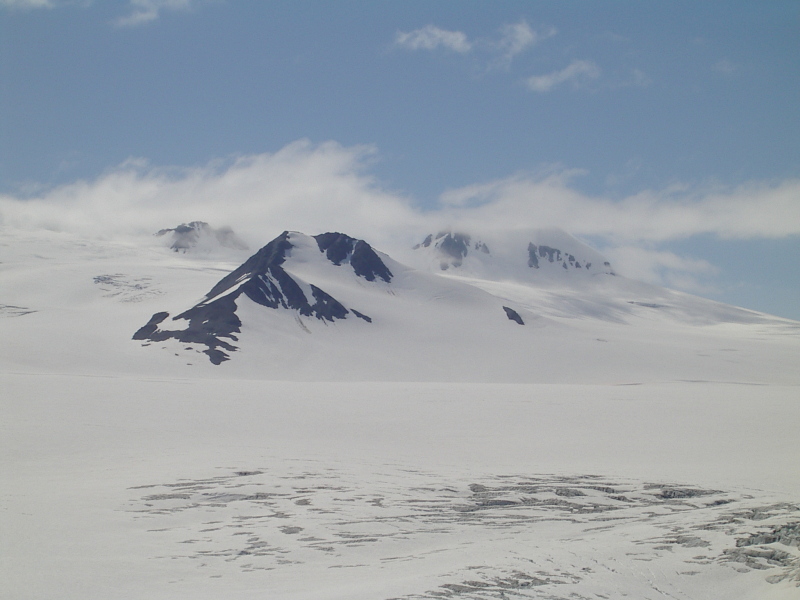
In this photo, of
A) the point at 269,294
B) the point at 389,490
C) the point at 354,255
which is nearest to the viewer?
the point at 389,490

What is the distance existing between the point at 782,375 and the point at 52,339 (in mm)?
74106

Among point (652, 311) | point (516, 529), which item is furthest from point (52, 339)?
point (652, 311)

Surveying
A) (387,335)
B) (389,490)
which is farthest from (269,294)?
(389,490)

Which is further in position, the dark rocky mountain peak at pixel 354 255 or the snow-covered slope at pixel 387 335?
the dark rocky mountain peak at pixel 354 255

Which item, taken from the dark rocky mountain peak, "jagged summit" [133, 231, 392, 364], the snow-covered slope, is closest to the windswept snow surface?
"jagged summit" [133, 231, 392, 364]

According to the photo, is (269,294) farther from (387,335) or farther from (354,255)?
(354,255)

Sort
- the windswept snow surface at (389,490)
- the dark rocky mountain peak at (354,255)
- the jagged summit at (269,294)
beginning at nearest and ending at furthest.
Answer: the windswept snow surface at (389,490), the jagged summit at (269,294), the dark rocky mountain peak at (354,255)

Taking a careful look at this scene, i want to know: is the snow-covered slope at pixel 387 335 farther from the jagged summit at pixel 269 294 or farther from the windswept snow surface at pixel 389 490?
the windswept snow surface at pixel 389 490

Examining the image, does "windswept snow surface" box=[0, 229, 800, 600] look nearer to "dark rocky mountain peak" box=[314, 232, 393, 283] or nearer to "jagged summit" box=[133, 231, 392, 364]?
"jagged summit" box=[133, 231, 392, 364]

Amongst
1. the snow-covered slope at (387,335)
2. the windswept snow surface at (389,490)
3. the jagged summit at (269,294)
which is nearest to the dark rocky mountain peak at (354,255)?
the jagged summit at (269,294)

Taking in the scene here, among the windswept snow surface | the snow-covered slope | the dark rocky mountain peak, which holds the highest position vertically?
the dark rocky mountain peak

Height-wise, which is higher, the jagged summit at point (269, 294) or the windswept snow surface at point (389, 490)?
the jagged summit at point (269, 294)

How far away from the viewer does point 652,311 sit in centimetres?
16450

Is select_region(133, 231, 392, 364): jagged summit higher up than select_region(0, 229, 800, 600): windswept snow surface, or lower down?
higher up
